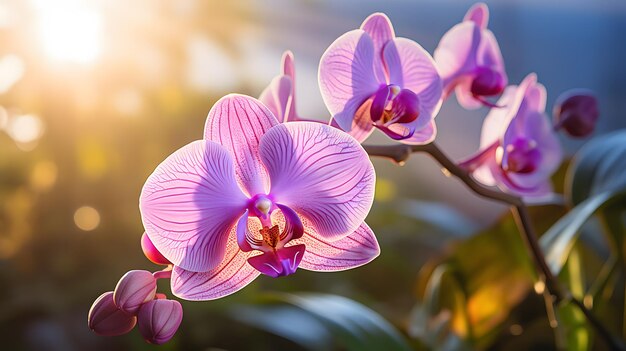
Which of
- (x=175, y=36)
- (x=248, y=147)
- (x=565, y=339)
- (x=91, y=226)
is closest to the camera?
(x=248, y=147)

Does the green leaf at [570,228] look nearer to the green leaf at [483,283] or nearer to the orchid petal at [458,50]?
the green leaf at [483,283]

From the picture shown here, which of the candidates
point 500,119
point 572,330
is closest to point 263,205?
Result: point 500,119

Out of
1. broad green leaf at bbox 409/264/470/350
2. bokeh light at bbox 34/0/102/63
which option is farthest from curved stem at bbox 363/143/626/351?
bokeh light at bbox 34/0/102/63

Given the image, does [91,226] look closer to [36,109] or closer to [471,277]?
[36,109]

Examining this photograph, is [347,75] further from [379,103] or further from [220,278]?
[220,278]

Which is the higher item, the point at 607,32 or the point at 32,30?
the point at 32,30

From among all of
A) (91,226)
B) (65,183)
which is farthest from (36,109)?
(91,226)

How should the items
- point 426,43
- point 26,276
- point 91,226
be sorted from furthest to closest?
point 426,43, point 91,226, point 26,276

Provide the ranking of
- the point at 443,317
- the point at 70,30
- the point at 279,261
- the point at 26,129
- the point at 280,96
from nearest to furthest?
the point at 279,261 < the point at 280,96 < the point at 443,317 < the point at 70,30 < the point at 26,129
